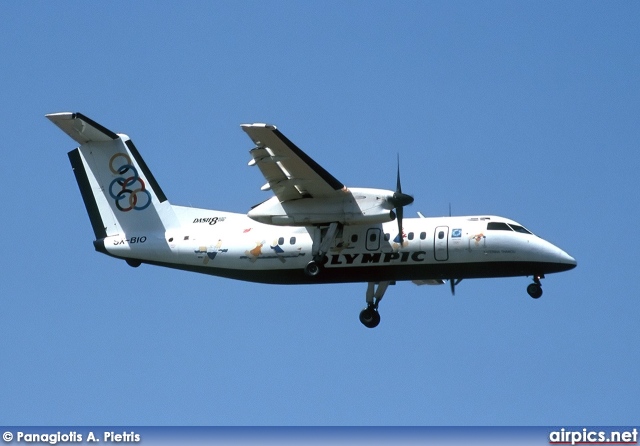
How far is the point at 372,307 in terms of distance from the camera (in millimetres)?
31531

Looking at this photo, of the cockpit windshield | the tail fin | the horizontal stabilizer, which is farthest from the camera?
the tail fin

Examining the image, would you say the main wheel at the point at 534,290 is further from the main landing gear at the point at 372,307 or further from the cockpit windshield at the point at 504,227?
the main landing gear at the point at 372,307

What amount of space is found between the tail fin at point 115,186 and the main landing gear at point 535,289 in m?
8.78

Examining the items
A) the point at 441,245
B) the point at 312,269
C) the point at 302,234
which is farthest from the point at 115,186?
the point at 441,245

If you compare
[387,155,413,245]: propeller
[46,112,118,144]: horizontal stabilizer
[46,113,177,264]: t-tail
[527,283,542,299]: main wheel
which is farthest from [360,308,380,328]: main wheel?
[46,112,118,144]: horizontal stabilizer

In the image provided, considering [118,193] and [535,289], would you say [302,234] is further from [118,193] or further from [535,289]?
[535,289]

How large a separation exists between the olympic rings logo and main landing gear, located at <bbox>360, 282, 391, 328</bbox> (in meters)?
5.88

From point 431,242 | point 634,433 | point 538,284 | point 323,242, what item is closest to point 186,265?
point 323,242

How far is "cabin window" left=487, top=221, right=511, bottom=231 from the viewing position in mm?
29594

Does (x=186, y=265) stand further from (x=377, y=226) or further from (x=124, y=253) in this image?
(x=377, y=226)

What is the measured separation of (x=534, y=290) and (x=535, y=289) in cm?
3

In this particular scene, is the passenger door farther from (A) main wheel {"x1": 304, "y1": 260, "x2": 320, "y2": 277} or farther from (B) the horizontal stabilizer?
(B) the horizontal stabilizer

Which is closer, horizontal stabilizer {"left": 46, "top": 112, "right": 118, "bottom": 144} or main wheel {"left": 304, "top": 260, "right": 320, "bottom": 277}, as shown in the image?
main wheel {"left": 304, "top": 260, "right": 320, "bottom": 277}

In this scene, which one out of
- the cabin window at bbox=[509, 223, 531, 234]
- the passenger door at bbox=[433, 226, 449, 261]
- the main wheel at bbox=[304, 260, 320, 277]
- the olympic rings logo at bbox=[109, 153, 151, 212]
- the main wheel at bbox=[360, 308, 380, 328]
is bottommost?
the main wheel at bbox=[360, 308, 380, 328]
